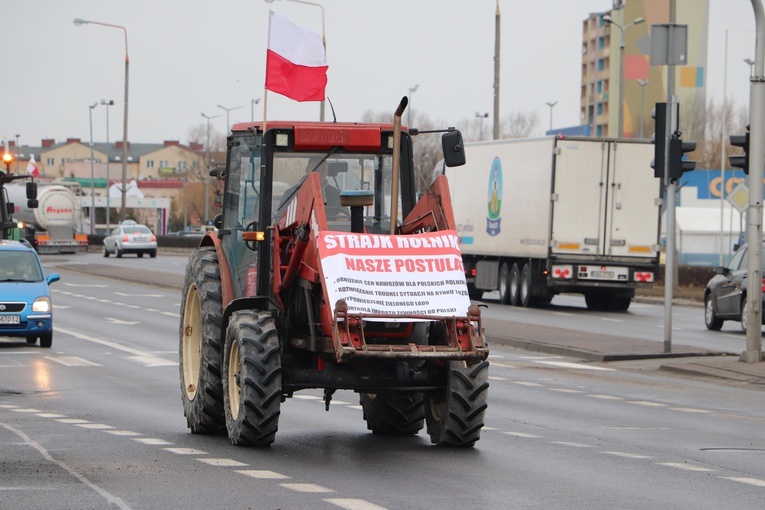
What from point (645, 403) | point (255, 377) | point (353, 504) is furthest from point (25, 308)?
point (353, 504)

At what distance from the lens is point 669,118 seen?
→ 23359mm

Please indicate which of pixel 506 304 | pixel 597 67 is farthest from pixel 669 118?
pixel 597 67

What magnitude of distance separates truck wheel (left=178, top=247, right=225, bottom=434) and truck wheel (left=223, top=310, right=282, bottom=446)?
0.80m

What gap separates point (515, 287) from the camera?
125ft

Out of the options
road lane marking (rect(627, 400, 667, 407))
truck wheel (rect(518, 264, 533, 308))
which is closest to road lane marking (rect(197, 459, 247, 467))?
road lane marking (rect(627, 400, 667, 407))

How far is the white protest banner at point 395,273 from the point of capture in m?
11.1

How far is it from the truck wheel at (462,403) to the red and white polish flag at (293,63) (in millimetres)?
3296

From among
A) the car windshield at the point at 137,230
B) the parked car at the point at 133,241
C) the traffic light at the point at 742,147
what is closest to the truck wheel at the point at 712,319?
the traffic light at the point at 742,147

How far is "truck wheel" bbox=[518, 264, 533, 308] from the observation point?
3734 cm

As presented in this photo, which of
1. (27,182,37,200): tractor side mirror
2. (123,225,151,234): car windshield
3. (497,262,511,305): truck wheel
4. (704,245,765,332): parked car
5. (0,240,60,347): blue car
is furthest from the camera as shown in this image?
(123,225,151,234): car windshield

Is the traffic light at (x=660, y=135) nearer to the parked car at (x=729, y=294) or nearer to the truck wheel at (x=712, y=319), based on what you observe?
the parked car at (x=729, y=294)

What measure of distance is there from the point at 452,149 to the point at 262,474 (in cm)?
310

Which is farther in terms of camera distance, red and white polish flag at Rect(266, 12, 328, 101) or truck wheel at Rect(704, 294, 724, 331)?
truck wheel at Rect(704, 294, 724, 331)

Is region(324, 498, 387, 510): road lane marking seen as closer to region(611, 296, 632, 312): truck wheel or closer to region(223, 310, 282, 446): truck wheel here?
region(223, 310, 282, 446): truck wheel
